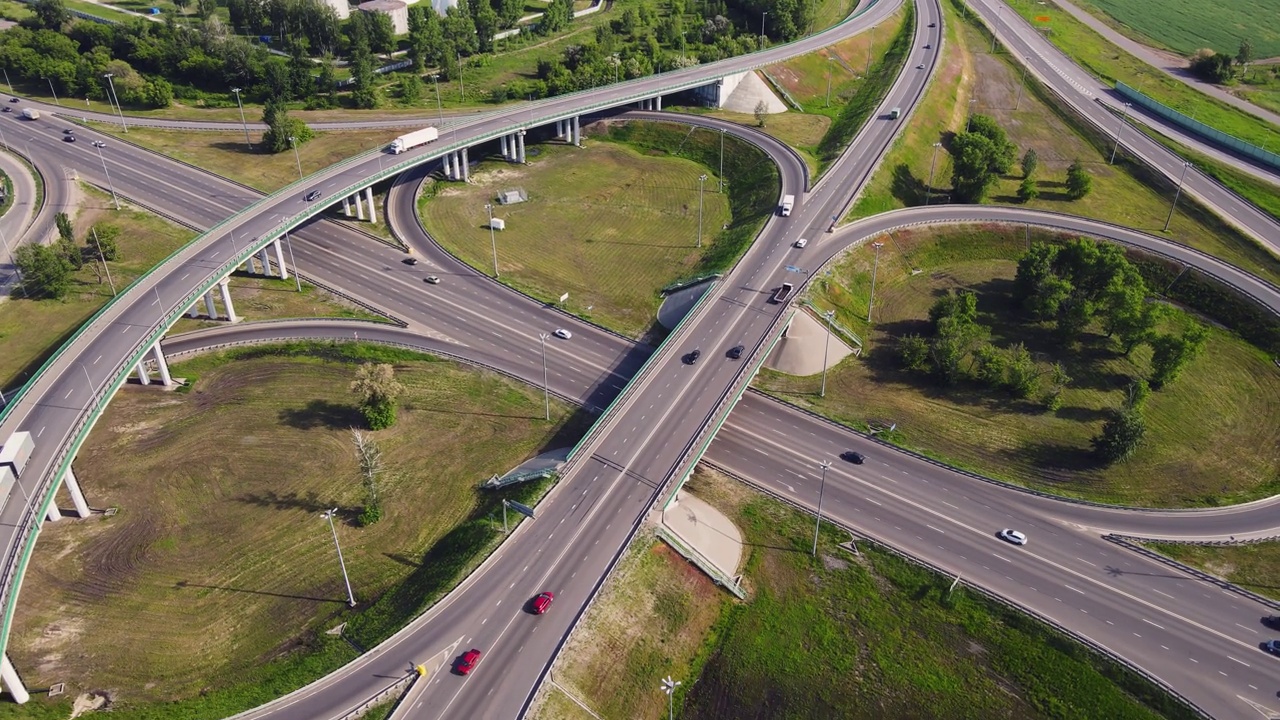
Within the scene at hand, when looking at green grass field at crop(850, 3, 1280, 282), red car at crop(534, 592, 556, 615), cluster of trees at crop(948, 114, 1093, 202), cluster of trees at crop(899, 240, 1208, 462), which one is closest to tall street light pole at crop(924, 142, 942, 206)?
green grass field at crop(850, 3, 1280, 282)

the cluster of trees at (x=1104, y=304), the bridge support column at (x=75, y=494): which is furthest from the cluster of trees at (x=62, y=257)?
the cluster of trees at (x=1104, y=304)

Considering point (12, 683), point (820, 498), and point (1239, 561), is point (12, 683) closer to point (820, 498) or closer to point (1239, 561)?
point (820, 498)

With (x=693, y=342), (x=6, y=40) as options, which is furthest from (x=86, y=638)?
(x=6, y=40)

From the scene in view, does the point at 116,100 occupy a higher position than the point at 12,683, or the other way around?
the point at 116,100

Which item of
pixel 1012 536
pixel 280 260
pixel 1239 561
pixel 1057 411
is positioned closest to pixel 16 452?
pixel 280 260

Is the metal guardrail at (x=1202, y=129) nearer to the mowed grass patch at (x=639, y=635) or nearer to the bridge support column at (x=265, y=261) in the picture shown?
the mowed grass patch at (x=639, y=635)

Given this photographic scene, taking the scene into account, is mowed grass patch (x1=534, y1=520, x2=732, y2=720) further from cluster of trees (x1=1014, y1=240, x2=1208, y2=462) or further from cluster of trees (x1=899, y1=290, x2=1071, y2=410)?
cluster of trees (x1=1014, y1=240, x2=1208, y2=462)
